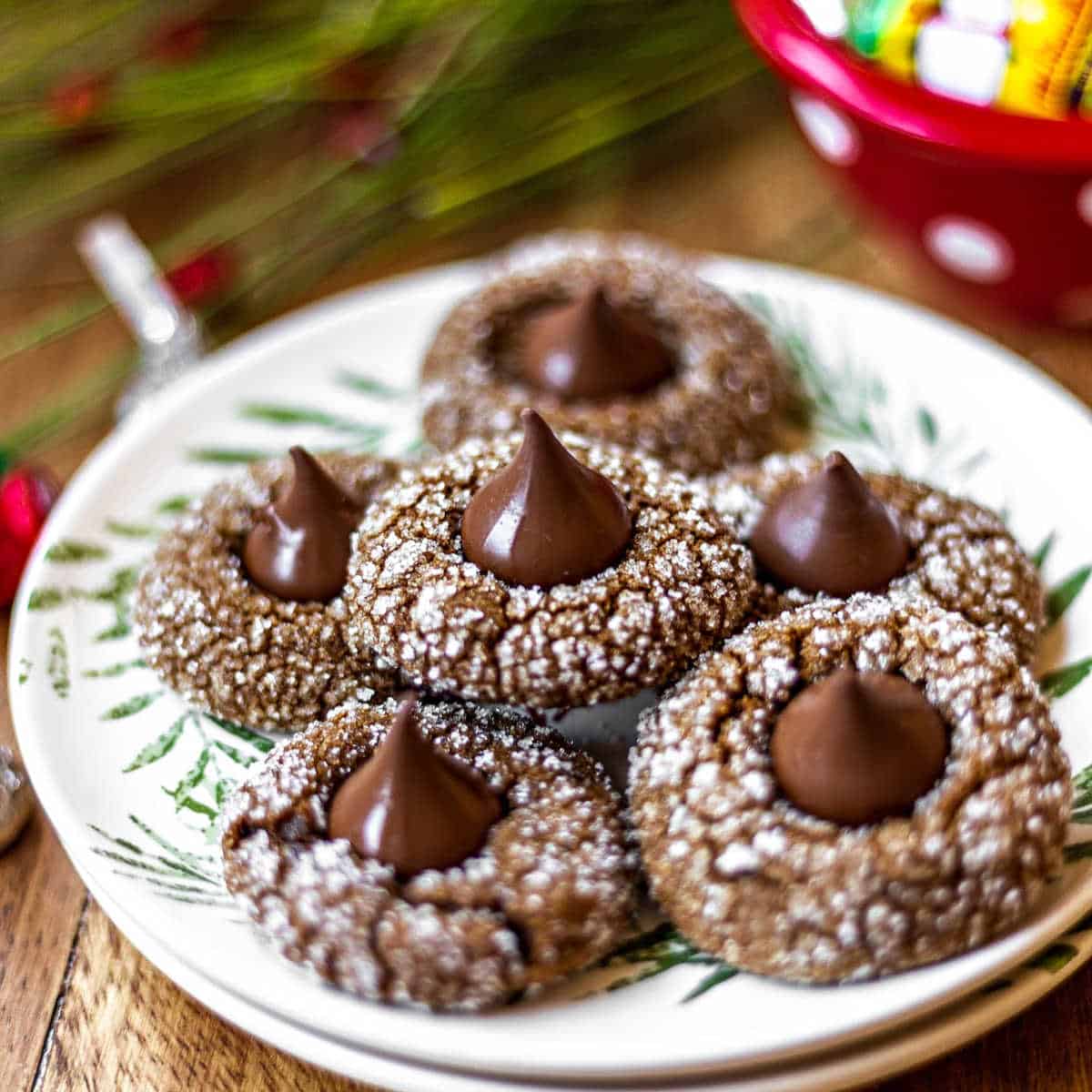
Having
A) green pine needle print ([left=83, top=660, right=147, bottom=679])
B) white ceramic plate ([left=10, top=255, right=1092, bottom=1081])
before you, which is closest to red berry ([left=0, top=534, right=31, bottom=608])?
white ceramic plate ([left=10, top=255, right=1092, bottom=1081])

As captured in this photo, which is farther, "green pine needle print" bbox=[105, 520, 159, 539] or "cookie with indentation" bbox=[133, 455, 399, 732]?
"green pine needle print" bbox=[105, 520, 159, 539]

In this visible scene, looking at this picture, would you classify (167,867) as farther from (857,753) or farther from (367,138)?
(367,138)

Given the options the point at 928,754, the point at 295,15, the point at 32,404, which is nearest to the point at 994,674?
Result: the point at 928,754

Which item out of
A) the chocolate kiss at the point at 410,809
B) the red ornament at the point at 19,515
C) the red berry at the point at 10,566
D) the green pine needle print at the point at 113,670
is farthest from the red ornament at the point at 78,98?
the chocolate kiss at the point at 410,809

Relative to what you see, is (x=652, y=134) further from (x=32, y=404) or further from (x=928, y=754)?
(x=928, y=754)

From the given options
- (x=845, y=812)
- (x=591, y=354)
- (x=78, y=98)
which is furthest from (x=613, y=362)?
(x=78, y=98)

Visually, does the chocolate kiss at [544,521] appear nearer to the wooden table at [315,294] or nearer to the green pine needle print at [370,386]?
the wooden table at [315,294]

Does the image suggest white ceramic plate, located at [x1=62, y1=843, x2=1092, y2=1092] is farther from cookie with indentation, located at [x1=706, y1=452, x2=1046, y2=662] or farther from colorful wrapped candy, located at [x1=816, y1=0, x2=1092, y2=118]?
colorful wrapped candy, located at [x1=816, y1=0, x2=1092, y2=118]
